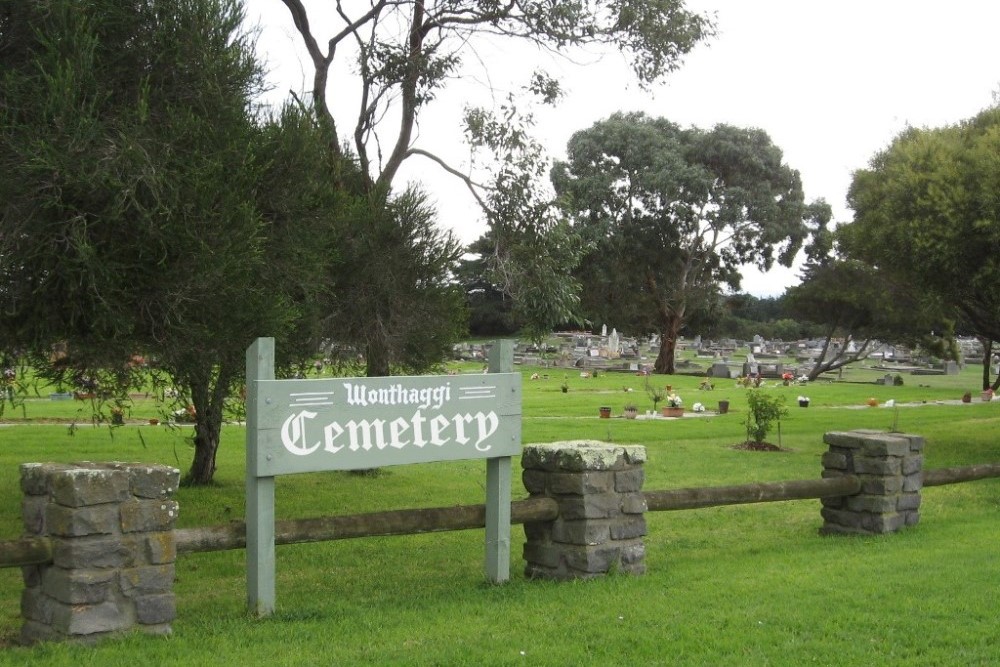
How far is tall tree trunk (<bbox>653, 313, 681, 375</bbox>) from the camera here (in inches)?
1890

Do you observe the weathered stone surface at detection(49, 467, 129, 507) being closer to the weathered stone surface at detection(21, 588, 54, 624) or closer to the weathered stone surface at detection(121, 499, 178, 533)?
the weathered stone surface at detection(121, 499, 178, 533)

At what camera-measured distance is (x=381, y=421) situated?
6523mm

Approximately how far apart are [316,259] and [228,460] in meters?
8.03

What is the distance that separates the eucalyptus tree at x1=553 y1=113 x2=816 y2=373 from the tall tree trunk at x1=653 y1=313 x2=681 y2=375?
5 cm

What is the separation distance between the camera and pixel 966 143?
58.1 feet

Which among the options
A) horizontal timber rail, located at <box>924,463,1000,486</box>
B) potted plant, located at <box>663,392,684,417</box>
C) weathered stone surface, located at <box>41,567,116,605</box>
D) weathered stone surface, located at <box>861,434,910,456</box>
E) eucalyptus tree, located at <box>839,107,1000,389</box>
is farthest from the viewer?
potted plant, located at <box>663,392,684,417</box>

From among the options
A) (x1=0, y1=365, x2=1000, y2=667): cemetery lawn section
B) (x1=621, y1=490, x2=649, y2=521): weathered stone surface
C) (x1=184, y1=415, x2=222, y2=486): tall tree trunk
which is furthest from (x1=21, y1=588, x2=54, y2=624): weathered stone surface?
(x1=184, y1=415, x2=222, y2=486): tall tree trunk

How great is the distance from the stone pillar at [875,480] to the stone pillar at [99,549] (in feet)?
20.9

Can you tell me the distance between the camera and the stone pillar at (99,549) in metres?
5.45

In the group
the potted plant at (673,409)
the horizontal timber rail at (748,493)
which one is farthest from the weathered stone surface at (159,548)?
the potted plant at (673,409)

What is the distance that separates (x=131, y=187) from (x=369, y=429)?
102 inches

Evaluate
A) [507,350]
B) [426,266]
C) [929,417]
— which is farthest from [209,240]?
[929,417]

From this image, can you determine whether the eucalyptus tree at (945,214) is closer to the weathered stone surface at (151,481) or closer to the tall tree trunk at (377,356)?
the tall tree trunk at (377,356)

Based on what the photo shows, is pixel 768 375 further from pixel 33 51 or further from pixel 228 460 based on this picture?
pixel 33 51
